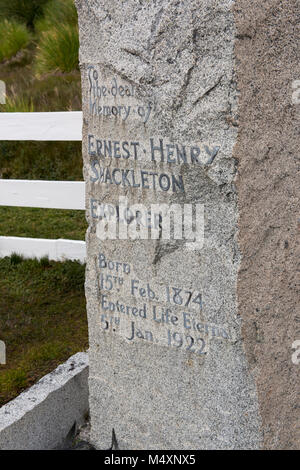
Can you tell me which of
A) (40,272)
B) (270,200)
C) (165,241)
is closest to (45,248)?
(40,272)

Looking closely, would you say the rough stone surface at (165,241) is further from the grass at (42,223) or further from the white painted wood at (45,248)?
the grass at (42,223)

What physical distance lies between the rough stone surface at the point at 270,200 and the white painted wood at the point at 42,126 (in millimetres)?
2374

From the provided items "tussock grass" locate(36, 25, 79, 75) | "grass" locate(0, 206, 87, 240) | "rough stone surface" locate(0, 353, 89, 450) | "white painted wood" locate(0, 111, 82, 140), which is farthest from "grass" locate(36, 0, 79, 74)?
"rough stone surface" locate(0, 353, 89, 450)

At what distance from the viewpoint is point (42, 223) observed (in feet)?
21.5

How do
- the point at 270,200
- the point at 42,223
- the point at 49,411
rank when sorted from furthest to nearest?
1. the point at 42,223
2. the point at 49,411
3. the point at 270,200

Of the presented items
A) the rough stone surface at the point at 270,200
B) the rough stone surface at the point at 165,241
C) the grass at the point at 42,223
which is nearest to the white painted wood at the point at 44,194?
the grass at the point at 42,223

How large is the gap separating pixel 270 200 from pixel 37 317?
246 cm

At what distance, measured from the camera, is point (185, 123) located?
2324 mm

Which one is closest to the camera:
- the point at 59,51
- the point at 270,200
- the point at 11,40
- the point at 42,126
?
the point at 270,200

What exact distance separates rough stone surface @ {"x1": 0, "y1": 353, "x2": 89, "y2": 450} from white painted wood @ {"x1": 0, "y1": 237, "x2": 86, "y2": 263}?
Result: 1.94m

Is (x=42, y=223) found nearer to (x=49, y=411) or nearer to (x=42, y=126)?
(x=42, y=126)

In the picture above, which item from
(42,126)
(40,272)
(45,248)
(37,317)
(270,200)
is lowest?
(37,317)
